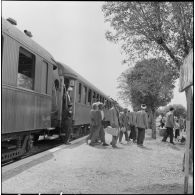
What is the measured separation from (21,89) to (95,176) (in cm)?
277

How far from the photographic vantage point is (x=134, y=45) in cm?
1609

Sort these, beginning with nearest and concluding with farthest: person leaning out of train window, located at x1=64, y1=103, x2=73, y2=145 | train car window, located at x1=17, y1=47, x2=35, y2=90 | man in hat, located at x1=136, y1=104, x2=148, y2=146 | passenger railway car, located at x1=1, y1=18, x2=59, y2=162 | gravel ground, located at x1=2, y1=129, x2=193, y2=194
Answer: gravel ground, located at x1=2, y1=129, x2=193, y2=194
passenger railway car, located at x1=1, y1=18, x2=59, y2=162
train car window, located at x1=17, y1=47, x2=35, y2=90
person leaning out of train window, located at x1=64, y1=103, x2=73, y2=145
man in hat, located at x1=136, y1=104, x2=148, y2=146

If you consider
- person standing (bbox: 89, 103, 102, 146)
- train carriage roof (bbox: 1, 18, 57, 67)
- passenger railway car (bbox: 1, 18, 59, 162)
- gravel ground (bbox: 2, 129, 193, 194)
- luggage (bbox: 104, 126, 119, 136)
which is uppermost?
train carriage roof (bbox: 1, 18, 57, 67)

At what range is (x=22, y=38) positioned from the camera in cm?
866

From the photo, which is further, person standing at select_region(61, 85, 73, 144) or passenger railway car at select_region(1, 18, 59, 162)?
person standing at select_region(61, 85, 73, 144)

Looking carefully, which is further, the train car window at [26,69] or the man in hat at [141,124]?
the man in hat at [141,124]

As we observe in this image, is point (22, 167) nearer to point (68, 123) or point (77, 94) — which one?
point (68, 123)

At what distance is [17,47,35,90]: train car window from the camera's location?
845 centimetres

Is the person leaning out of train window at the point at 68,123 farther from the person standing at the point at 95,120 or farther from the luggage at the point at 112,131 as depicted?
the luggage at the point at 112,131

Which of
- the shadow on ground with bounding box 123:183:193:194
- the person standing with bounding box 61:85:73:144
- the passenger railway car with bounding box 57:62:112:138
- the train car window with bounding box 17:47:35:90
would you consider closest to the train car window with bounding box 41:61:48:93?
the train car window with bounding box 17:47:35:90

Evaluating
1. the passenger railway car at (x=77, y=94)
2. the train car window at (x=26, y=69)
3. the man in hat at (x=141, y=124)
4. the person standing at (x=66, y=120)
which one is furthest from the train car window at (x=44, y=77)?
the man in hat at (x=141, y=124)

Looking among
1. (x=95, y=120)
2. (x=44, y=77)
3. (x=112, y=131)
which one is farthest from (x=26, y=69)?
(x=95, y=120)

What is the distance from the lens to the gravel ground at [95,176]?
5.70 m

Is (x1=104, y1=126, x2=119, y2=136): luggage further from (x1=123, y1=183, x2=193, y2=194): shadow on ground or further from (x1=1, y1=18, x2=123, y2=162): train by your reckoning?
(x1=123, y1=183, x2=193, y2=194): shadow on ground
